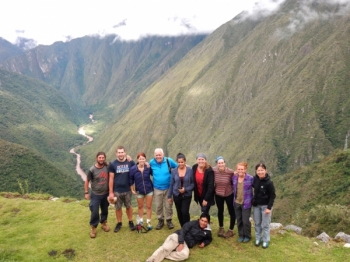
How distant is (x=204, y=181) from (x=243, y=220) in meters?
2.90

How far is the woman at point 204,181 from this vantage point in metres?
13.5

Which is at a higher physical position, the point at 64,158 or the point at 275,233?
the point at 275,233

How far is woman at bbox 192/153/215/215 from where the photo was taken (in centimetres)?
1345

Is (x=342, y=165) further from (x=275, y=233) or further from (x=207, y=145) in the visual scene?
(x=207, y=145)

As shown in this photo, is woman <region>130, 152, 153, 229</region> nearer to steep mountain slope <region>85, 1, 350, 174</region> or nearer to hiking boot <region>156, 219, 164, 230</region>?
hiking boot <region>156, 219, 164, 230</region>

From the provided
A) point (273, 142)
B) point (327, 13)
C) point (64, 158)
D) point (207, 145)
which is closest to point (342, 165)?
point (273, 142)

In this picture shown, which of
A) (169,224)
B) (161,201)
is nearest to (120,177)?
(161,201)

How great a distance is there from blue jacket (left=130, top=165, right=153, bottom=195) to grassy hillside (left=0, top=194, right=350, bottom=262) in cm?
246

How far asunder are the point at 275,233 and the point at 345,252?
10.9 ft

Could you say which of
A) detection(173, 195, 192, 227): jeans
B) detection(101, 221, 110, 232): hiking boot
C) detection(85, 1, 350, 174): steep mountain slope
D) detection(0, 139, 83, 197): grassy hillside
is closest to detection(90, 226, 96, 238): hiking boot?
detection(101, 221, 110, 232): hiking boot

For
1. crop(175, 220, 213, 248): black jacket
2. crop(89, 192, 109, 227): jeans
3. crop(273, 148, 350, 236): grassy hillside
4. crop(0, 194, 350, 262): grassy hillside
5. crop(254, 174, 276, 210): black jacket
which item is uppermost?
crop(254, 174, 276, 210): black jacket

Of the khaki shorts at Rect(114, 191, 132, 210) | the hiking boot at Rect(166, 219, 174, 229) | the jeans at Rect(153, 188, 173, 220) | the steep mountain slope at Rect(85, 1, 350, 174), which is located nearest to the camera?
the khaki shorts at Rect(114, 191, 132, 210)

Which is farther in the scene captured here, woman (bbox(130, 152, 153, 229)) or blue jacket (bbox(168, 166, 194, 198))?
woman (bbox(130, 152, 153, 229))

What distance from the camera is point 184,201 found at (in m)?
14.1
